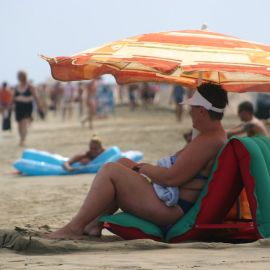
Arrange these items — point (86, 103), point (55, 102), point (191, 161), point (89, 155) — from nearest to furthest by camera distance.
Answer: point (191, 161), point (89, 155), point (86, 103), point (55, 102)

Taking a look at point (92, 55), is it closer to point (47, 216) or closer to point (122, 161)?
point (122, 161)

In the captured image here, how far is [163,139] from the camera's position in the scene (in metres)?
20.2

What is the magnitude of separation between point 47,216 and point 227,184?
2592 millimetres

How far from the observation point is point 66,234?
6.44 metres

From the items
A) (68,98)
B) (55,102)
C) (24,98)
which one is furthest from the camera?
(55,102)

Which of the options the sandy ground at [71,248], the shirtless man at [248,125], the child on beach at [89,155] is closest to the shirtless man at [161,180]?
the sandy ground at [71,248]

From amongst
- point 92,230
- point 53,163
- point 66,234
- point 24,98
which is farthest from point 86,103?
point 66,234

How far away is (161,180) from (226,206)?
48cm

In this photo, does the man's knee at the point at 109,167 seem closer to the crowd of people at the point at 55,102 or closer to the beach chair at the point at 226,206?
the beach chair at the point at 226,206

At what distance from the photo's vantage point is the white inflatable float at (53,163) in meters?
12.9

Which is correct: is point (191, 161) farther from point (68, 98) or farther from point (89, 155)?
point (68, 98)

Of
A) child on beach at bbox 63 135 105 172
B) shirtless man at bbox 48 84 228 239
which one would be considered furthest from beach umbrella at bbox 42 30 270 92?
child on beach at bbox 63 135 105 172

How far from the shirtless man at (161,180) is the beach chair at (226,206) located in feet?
0.26

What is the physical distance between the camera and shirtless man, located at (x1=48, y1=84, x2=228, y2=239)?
6340 mm
